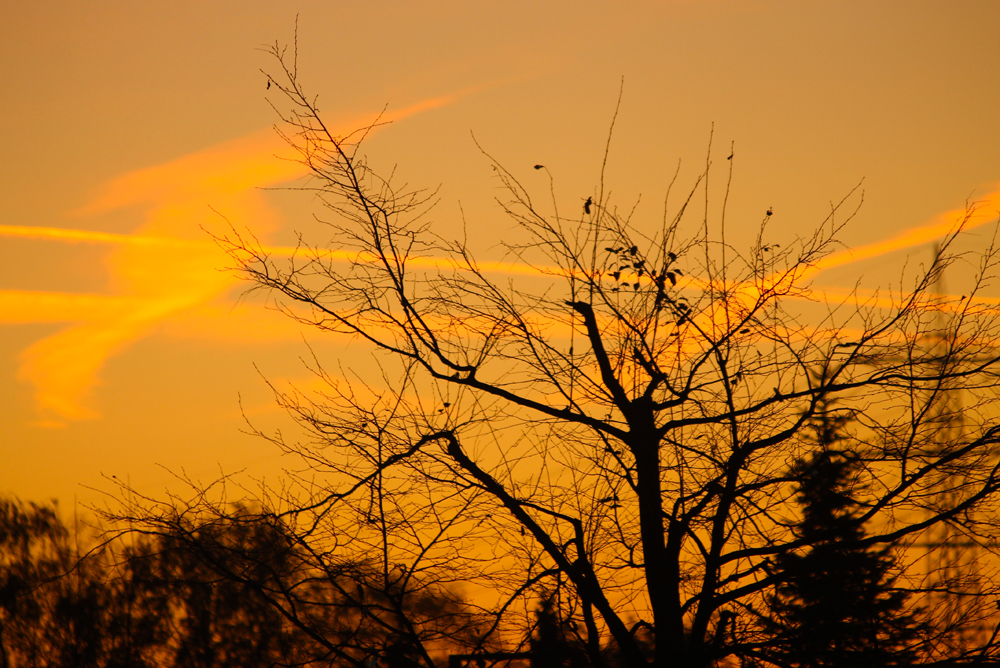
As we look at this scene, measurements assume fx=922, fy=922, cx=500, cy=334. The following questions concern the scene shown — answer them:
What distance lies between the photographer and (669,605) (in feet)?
22.1

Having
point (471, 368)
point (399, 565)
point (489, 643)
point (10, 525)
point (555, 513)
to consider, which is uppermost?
point (10, 525)

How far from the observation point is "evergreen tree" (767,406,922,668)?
6.23 m

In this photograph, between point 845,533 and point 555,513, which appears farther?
point 555,513

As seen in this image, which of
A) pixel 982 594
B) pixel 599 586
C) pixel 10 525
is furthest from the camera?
pixel 10 525

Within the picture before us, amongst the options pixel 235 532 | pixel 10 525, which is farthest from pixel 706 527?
pixel 10 525

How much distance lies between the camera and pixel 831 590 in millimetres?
6285

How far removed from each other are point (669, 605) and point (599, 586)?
1.72 ft

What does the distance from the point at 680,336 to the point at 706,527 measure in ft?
4.80

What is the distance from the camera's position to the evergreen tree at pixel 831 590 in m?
6.23

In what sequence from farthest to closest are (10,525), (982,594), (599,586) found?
(10,525) → (599,586) → (982,594)

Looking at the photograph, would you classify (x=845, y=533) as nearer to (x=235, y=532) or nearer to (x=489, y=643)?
(x=489, y=643)

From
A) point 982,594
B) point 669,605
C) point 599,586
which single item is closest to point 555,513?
point 599,586

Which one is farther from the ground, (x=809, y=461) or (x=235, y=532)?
(x=809, y=461)

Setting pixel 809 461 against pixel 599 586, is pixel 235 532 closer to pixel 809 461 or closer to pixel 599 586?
pixel 599 586
